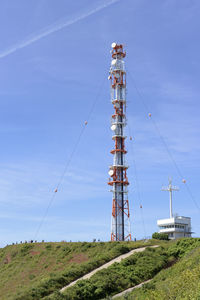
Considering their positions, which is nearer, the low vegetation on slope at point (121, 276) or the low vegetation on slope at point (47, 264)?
the low vegetation on slope at point (121, 276)

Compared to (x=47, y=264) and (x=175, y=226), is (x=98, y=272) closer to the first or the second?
(x=47, y=264)

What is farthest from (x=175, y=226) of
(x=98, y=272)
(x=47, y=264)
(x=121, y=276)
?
(x=98, y=272)

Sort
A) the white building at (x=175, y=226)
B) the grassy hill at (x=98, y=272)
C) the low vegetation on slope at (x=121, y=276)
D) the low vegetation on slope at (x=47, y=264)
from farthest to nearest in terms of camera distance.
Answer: the white building at (x=175, y=226) < the low vegetation on slope at (x=47, y=264) < the low vegetation on slope at (x=121, y=276) < the grassy hill at (x=98, y=272)

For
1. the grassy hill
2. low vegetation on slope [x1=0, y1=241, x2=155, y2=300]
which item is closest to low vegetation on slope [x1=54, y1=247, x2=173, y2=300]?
the grassy hill

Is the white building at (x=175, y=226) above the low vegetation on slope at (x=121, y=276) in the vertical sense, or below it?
above

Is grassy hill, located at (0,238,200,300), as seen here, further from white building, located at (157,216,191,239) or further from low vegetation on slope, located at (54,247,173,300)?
white building, located at (157,216,191,239)

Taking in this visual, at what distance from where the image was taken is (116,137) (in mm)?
65188

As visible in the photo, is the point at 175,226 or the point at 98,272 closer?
the point at 98,272

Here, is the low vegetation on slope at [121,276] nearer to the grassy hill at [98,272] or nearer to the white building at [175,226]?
the grassy hill at [98,272]

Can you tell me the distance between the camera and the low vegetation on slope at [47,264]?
34.8 m

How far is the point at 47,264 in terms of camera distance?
45906 mm

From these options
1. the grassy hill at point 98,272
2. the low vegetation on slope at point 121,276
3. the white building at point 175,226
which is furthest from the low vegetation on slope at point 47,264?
the white building at point 175,226

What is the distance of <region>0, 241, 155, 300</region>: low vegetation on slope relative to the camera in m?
34.8

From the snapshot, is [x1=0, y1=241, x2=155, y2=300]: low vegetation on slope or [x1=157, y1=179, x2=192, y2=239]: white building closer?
[x1=0, y1=241, x2=155, y2=300]: low vegetation on slope
